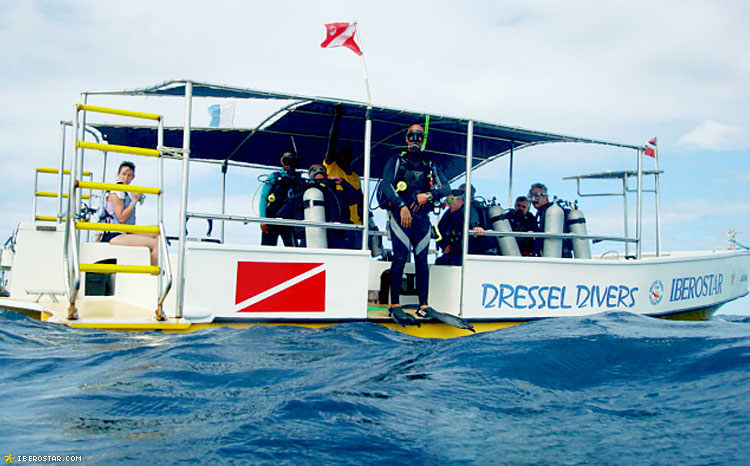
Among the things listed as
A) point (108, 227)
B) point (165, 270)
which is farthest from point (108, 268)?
point (165, 270)

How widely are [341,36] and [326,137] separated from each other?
6.92ft

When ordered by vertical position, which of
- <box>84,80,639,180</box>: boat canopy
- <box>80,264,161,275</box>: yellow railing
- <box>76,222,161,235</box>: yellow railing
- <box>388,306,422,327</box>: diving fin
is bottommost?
<box>388,306,422,327</box>: diving fin

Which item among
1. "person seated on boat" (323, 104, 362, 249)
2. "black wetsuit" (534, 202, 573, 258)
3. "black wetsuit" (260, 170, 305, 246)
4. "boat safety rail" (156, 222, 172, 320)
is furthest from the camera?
"black wetsuit" (534, 202, 573, 258)

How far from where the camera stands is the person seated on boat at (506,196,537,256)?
23.2 feet

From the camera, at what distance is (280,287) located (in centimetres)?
519

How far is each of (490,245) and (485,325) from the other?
122cm

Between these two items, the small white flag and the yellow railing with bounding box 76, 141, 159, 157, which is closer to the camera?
the yellow railing with bounding box 76, 141, 159, 157

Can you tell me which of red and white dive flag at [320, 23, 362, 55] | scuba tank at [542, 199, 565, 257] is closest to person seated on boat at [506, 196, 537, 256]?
scuba tank at [542, 199, 565, 257]

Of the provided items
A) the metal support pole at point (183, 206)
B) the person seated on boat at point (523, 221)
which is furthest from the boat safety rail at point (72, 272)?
the person seated on boat at point (523, 221)

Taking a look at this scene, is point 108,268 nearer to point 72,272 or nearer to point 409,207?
point 72,272

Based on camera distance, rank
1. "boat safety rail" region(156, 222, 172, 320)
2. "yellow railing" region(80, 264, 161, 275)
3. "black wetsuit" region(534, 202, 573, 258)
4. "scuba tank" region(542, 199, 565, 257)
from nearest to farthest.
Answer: "yellow railing" region(80, 264, 161, 275), "boat safety rail" region(156, 222, 172, 320), "scuba tank" region(542, 199, 565, 257), "black wetsuit" region(534, 202, 573, 258)

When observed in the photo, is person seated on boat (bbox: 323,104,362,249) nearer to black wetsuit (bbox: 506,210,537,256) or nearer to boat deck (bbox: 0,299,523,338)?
boat deck (bbox: 0,299,523,338)

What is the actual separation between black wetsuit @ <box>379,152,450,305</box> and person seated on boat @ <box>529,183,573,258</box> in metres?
1.67

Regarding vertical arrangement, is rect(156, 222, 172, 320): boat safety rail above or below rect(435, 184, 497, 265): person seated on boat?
below
